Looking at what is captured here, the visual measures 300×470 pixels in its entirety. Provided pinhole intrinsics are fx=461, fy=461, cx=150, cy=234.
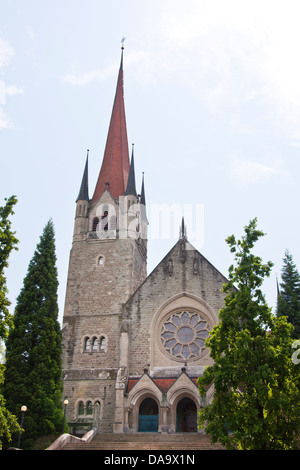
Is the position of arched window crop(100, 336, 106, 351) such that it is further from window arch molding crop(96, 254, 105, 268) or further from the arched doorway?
the arched doorway

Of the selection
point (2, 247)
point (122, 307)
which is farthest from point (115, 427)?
point (2, 247)

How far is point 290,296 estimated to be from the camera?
23750 millimetres

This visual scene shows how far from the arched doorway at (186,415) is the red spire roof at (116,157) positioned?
15298 mm

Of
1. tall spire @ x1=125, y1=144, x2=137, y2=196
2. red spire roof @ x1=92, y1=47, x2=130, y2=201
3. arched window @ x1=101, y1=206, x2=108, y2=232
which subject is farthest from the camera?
red spire roof @ x1=92, y1=47, x2=130, y2=201

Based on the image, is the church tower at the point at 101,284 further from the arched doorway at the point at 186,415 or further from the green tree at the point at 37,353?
the arched doorway at the point at 186,415

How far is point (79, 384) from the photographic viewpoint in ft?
85.8

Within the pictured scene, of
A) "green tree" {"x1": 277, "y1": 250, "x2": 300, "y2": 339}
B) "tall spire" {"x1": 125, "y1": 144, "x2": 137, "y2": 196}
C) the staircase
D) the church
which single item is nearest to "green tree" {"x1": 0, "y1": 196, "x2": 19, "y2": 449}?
the staircase

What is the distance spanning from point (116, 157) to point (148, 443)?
23.3 meters

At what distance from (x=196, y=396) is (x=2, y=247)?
1291 centimetres

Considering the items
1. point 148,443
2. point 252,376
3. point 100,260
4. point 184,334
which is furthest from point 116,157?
point 252,376

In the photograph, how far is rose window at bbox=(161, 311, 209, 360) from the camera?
25719 millimetres

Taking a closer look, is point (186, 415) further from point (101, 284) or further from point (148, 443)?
point (101, 284)

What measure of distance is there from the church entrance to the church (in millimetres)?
52

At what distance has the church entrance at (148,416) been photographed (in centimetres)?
2367
